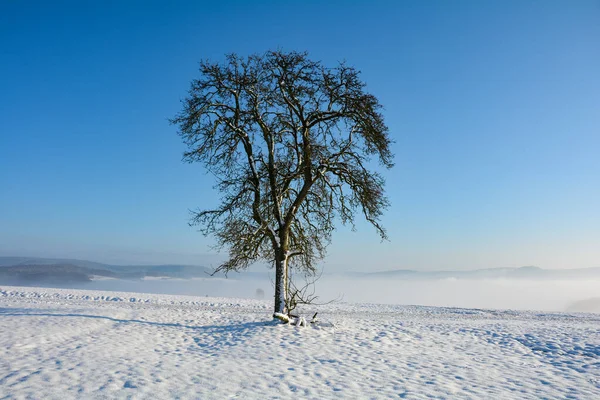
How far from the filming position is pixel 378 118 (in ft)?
52.4

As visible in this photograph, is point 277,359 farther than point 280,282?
No

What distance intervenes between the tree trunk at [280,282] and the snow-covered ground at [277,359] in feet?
2.50

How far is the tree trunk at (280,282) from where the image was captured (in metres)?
15.4

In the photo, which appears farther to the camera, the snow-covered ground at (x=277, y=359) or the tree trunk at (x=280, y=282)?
the tree trunk at (x=280, y=282)

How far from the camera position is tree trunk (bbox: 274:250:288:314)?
15.4 m

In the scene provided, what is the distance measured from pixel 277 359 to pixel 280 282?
5.37 m

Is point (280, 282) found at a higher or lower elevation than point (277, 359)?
higher

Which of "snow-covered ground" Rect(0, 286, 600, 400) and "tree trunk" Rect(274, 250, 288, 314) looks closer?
"snow-covered ground" Rect(0, 286, 600, 400)

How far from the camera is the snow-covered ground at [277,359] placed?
790 centimetres

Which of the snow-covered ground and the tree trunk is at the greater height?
the tree trunk

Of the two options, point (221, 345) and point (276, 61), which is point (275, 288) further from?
point (276, 61)

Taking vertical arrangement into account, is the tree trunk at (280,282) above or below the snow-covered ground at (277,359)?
above

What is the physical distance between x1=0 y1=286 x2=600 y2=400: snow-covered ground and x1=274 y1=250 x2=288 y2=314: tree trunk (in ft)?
2.50

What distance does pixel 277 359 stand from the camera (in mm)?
10305
